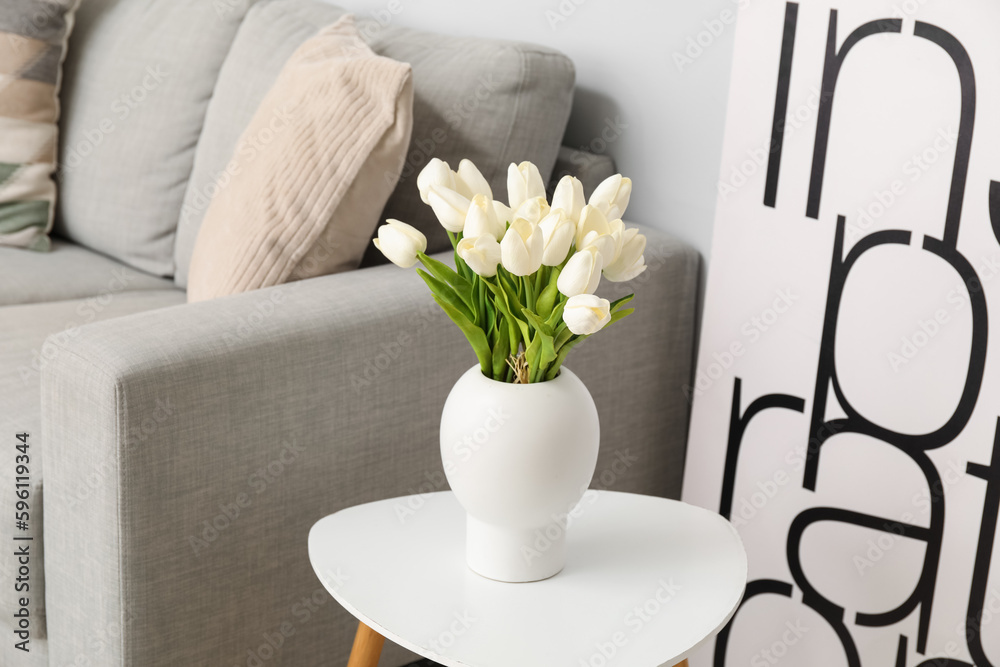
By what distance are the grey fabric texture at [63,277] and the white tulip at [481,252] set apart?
1.02m

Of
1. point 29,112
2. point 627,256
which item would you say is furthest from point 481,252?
point 29,112

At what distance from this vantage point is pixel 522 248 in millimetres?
808

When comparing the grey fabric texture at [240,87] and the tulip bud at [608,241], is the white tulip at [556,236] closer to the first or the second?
the tulip bud at [608,241]

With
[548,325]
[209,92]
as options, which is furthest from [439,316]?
[209,92]

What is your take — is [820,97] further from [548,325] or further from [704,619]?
[704,619]

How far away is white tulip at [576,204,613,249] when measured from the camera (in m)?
0.86

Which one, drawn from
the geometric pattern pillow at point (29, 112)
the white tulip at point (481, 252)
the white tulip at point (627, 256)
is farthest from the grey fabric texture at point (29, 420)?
the white tulip at point (627, 256)

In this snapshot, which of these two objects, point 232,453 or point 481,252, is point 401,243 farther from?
point 232,453

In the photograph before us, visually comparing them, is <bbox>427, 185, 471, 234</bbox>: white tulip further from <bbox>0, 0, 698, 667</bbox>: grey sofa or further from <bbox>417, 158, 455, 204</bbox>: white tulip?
<bbox>0, 0, 698, 667</bbox>: grey sofa

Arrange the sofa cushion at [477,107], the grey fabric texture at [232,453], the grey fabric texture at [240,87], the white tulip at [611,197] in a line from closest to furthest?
the white tulip at [611,197] < the grey fabric texture at [232,453] < the sofa cushion at [477,107] < the grey fabric texture at [240,87]

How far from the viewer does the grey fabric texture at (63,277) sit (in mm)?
1663

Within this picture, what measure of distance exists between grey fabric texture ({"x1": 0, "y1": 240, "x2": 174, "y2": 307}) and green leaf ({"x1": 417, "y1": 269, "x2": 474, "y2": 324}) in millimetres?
952

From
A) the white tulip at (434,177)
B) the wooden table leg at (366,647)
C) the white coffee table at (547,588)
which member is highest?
the white tulip at (434,177)

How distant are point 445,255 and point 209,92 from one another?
2.30 ft
